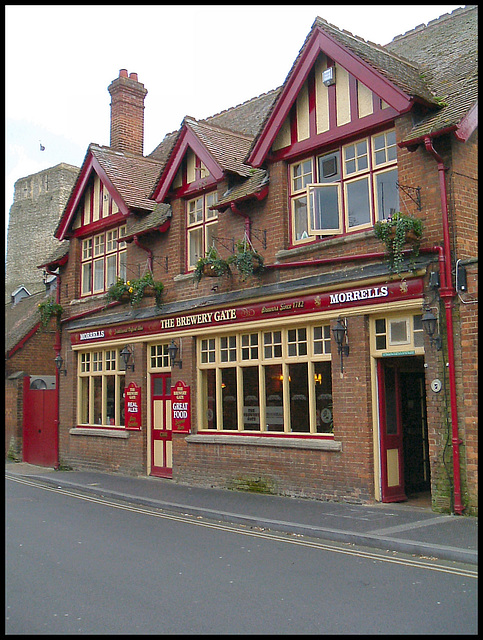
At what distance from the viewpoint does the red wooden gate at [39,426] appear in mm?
21125

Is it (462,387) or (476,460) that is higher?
(462,387)

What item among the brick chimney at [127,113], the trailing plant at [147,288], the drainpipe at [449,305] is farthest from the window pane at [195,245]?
the drainpipe at [449,305]

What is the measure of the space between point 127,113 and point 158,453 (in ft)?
36.5

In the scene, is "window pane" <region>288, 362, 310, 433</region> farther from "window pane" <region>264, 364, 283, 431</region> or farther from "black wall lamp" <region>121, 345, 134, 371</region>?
"black wall lamp" <region>121, 345, 134, 371</region>

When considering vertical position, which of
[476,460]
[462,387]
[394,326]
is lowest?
[476,460]

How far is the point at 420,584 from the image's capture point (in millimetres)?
6891

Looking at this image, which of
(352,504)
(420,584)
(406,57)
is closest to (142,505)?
(352,504)

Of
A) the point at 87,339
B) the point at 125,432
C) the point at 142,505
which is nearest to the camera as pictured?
the point at 142,505

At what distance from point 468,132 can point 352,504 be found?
21.3 feet

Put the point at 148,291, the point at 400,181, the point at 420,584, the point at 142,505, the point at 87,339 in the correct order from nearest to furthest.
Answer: the point at 420,584, the point at 400,181, the point at 142,505, the point at 148,291, the point at 87,339

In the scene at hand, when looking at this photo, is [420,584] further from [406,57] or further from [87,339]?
[87,339]

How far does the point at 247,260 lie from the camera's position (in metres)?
13.5

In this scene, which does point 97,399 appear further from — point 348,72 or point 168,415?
point 348,72

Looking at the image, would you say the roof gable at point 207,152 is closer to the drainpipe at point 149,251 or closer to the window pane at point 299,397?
the drainpipe at point 149,251
